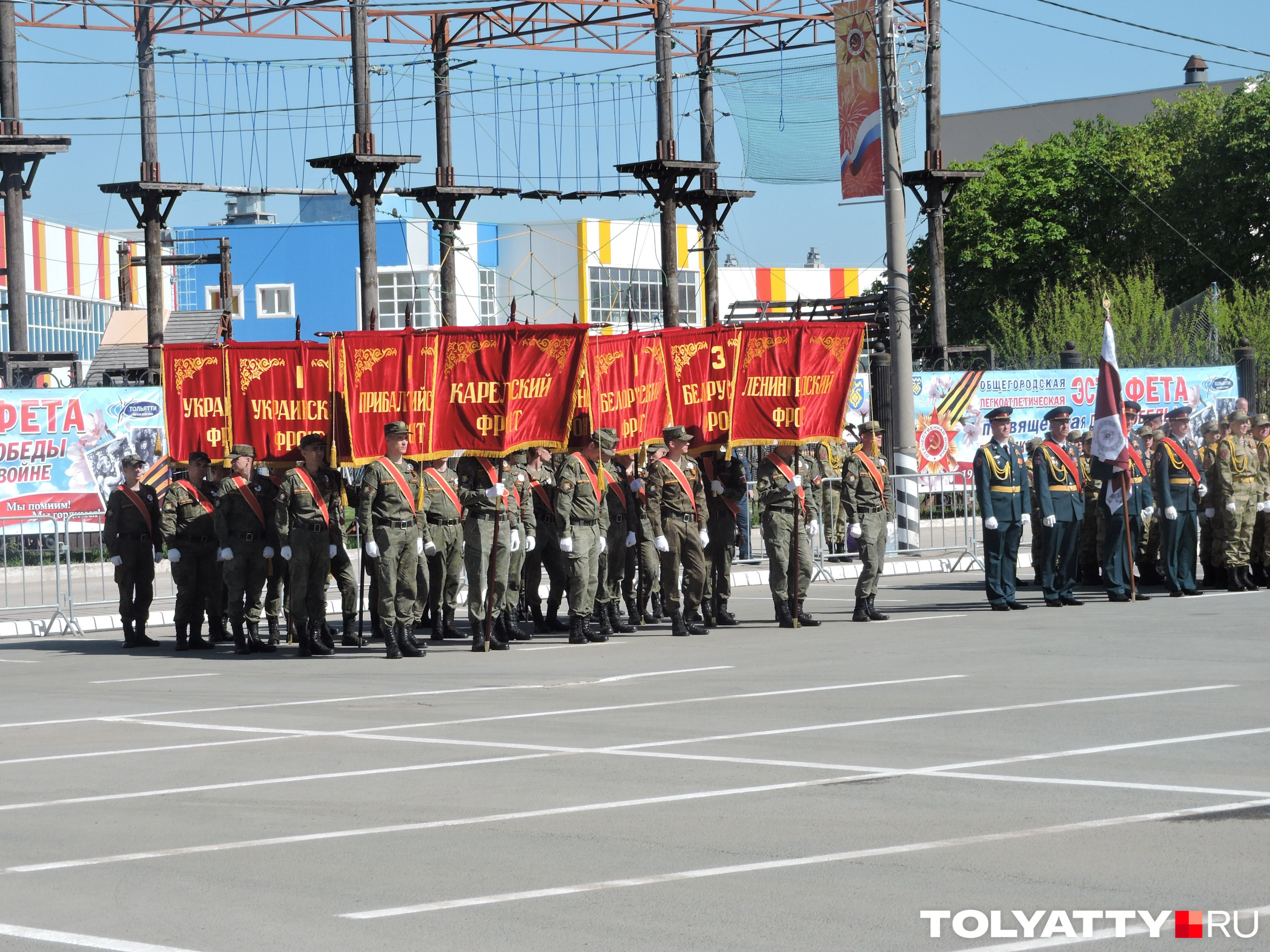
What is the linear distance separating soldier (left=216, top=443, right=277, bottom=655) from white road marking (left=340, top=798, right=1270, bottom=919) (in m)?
9.65

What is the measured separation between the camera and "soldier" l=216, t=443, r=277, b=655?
15.4m

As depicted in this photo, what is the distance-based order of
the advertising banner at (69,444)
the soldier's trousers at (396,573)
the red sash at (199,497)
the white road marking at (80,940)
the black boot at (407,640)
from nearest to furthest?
1. the white road marking at (80,940)
2. the soldier's trousers at (396,573)
3. the black boot at (407,640)
4. the red sash at (199,497)
5. the advertising banner at (69,444)

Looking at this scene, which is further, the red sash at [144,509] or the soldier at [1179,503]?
the soldier at [1179,503]

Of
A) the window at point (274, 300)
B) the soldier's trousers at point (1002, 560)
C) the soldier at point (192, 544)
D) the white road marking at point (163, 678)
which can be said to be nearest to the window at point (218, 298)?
the window at point (274, 300)

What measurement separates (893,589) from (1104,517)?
283 cm

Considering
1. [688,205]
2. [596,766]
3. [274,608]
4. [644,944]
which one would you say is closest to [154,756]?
[596,766]

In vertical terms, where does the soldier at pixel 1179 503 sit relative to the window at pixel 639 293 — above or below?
below

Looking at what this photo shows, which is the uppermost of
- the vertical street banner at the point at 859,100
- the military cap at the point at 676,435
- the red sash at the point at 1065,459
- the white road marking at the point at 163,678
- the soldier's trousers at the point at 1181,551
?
the vertical street banner at the point at 859,100

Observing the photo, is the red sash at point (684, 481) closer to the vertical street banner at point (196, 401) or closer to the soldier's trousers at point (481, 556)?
the soldier's trousers at point (481, 556)

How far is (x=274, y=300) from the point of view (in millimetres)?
72500

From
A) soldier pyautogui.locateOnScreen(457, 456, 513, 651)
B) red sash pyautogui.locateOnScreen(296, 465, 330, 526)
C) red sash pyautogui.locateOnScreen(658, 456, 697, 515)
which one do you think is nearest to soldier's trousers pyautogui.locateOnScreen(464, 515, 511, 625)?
soldier pyautogui.locateOnScreen(457, 456, 513, 651)

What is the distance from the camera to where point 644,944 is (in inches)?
216

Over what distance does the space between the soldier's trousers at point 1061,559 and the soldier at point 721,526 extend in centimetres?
301

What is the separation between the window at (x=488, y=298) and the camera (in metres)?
73.1
